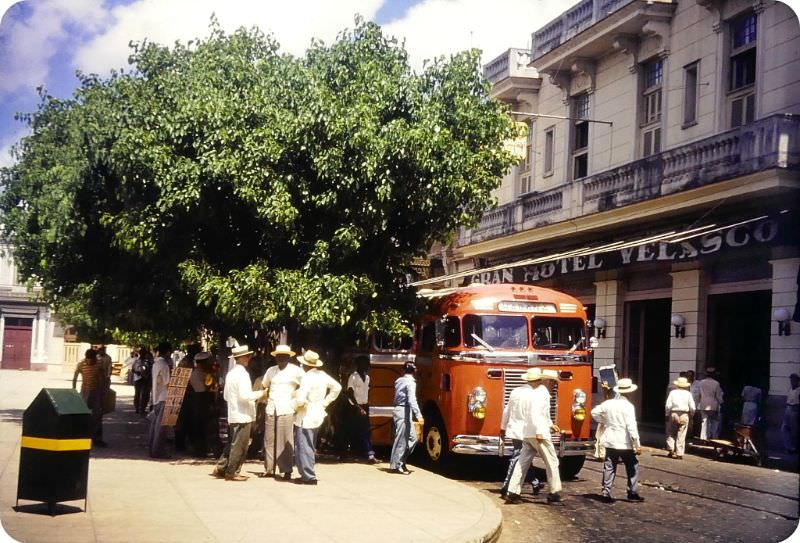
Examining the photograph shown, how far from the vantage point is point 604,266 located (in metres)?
23.7

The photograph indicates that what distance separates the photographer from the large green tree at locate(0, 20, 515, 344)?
1327 cm

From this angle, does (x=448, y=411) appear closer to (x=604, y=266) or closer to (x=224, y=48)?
(x=224, y=48)

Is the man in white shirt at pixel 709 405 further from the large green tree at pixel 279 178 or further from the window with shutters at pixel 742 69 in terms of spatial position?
the large green tree at pixel 279 178

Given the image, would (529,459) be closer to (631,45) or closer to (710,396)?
(710,396)

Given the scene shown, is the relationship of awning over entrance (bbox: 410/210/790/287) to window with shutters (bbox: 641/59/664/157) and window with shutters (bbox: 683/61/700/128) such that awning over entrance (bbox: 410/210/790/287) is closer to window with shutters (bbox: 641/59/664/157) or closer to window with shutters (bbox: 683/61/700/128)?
window with shutters (bbox: 641/59/664/157)

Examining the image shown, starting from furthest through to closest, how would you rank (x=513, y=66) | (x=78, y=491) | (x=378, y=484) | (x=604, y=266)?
1. (x=513, y=66)
2. (x=604, y=266)
3. (x=378, y=484)
4. (x=78, y=491)

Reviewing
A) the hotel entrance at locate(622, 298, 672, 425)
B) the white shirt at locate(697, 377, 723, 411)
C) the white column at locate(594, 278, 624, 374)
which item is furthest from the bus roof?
the white column at locate(594, 278, 624, 374)

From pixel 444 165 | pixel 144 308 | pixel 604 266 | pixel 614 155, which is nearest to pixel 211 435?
pixel 144 308

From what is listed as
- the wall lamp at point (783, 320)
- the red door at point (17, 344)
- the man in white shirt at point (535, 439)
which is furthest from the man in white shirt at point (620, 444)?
the red door at point (17, 344)

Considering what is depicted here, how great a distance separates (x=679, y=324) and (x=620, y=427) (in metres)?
9.60

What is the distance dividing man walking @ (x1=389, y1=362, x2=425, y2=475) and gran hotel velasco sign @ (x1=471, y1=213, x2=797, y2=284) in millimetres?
7756

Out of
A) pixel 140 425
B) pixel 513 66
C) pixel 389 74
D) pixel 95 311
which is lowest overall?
pixel 140 425

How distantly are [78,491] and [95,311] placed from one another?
30.3 feet

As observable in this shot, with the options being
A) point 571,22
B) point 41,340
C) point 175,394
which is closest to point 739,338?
point 571,22
